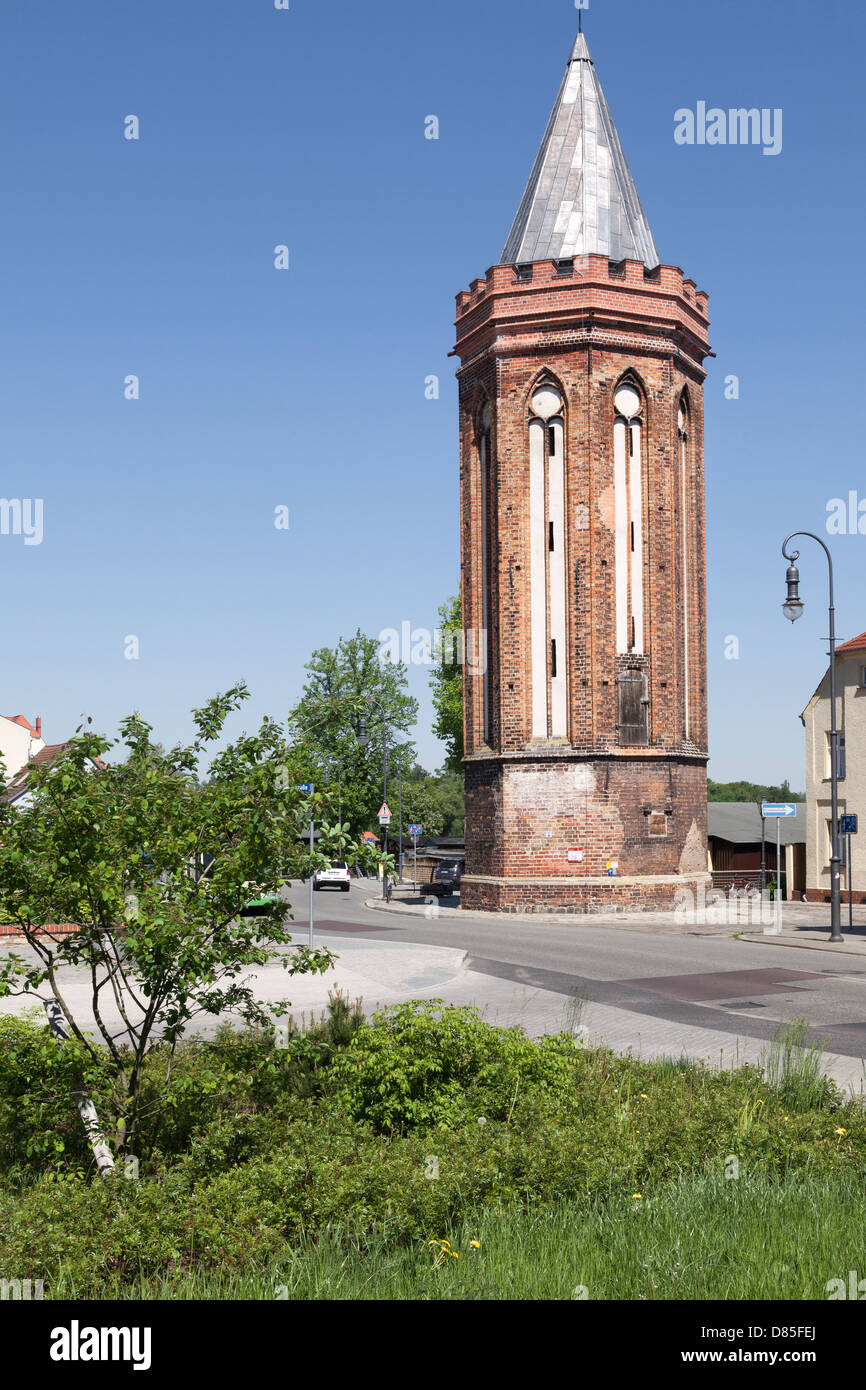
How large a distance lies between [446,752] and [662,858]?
2612 cm

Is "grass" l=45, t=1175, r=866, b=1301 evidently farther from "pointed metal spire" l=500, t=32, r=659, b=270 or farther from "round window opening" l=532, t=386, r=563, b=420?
"pointed metal spire" l=500, t=32, r=659, b=270

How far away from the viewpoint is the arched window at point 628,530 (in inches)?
1320

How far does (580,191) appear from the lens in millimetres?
35562

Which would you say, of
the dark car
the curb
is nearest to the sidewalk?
the curb

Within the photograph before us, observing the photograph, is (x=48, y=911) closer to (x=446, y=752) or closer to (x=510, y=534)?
(x=510, y=534)

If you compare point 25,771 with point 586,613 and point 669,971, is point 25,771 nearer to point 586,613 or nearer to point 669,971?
point 669,971

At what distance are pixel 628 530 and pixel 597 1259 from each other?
29999mm

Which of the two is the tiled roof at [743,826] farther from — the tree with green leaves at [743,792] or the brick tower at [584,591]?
the tree with green leaves at [743,792]

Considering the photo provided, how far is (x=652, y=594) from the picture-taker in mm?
33688

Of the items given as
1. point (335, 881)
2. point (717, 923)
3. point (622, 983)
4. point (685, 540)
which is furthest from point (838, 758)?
point (335, 881)

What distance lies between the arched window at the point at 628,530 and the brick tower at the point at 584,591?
0.05 m

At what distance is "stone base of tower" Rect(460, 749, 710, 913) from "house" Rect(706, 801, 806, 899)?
7.19 meters

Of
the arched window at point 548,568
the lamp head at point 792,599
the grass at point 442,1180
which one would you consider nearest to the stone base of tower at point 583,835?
the arched window at point 548,568
